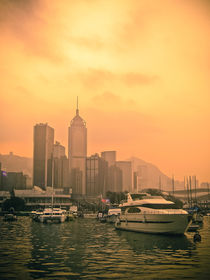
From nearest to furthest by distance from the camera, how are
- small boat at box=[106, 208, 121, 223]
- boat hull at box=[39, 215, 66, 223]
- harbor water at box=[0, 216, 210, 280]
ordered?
harbor water at box=[0, 216, 210, 280] → boat hull at box=[39, 215, 66, 223] → small boat at box=[106, 208, 121, 223]

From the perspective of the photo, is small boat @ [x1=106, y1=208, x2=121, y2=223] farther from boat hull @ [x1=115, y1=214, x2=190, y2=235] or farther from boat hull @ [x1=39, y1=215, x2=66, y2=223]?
boat hull @ [x1=115, y1=214, x2=190, y2=235]

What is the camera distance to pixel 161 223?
4781 centimetres

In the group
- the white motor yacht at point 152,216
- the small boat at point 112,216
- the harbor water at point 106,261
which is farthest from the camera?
the small boat at point 112,216

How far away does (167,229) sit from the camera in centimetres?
4697

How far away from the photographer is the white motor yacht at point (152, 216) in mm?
46625

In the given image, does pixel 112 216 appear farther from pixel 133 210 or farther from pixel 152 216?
pixel 152 216

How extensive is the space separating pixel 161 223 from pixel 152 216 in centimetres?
206

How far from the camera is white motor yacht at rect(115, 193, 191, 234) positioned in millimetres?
46625

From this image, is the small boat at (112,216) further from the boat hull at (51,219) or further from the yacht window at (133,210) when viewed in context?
the yacht window at (133,210)

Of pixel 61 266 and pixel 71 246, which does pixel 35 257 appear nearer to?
pixel 61 266

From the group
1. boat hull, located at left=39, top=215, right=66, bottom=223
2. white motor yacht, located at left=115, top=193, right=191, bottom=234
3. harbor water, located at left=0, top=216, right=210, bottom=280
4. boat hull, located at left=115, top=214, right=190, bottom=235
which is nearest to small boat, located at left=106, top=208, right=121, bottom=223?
boat hull, located at left=39, top=215, right=66, bottom=223

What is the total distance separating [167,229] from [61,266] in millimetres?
24964

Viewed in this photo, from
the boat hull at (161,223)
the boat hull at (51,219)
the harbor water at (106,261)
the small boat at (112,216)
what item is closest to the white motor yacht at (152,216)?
the boat hull at (161,223)

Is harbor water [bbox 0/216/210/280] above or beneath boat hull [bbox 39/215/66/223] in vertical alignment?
above
